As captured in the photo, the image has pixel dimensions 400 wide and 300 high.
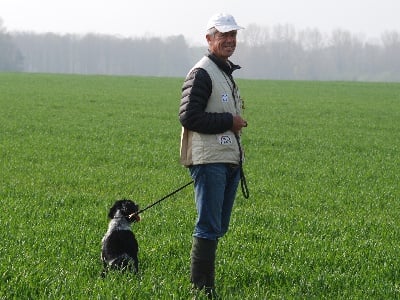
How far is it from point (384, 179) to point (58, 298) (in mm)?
9967

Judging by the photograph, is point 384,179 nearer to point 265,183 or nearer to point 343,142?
point 265,183

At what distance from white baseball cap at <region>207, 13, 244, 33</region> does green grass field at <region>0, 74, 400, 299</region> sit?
8.20ft

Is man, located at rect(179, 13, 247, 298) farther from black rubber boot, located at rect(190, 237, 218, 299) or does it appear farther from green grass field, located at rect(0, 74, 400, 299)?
green grass field, located at rect(0, 74, 400, 299)

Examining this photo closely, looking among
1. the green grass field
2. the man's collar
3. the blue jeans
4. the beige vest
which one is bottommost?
the green grass field

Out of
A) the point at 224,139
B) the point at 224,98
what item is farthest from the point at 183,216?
the point at 224,98

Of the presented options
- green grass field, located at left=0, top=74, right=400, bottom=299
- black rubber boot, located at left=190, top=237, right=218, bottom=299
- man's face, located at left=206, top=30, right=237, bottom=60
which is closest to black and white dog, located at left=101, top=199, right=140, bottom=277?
green grass field, located at left=0, top=74, right=400, bottom=299

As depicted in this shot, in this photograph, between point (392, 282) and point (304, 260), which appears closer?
point (392, 282)

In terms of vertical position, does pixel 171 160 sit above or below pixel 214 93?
below

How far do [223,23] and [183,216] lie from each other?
431cm

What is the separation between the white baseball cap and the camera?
15.8 ft

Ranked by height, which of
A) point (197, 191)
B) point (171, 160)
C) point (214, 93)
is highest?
point (214, 93)

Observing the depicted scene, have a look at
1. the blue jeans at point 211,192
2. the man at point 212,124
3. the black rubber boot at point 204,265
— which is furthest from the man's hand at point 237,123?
the black rubber boot at point 204,265

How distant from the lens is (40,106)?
30781 mm

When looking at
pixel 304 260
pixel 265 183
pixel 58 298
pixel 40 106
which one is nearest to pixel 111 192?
pixel 265 183
